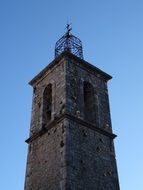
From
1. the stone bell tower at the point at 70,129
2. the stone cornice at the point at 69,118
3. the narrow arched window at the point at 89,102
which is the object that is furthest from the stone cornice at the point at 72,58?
the stone cornice at the point at 69,118

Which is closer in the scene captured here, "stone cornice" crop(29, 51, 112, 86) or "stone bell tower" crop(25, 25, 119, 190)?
"stone bell tower" crop(25, 25, 119, 190)

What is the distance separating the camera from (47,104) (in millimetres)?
17047

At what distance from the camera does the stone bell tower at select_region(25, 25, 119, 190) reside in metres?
13.5

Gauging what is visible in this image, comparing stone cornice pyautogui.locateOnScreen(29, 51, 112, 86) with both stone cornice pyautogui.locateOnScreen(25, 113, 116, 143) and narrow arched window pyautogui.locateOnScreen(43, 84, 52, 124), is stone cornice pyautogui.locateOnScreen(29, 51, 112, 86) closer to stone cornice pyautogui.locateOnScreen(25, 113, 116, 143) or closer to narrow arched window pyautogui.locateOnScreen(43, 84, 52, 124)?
narrow arched window pyautogui.locateOnScreen(43, 84, 52, 124)

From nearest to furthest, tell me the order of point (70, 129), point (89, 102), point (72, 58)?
point (70, 129) → point (89, 102) → point (72, 58)

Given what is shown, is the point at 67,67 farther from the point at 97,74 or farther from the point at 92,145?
the point at 92,145

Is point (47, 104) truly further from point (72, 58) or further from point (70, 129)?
point (70, 129)

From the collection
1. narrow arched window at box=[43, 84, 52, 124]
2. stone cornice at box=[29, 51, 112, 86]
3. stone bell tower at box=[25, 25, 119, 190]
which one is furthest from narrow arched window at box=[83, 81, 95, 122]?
narrow arched window at box=[43, 84, 52, 124]

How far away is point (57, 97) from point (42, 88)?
79.4 inches

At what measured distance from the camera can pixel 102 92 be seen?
691 inches

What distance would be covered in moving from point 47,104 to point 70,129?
3.19 m

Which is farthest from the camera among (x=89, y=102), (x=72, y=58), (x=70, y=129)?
(x=72, y=58)

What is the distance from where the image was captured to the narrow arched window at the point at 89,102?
53.4ft

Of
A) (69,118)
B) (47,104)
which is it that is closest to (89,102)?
(47,104)
